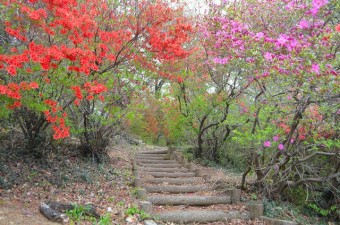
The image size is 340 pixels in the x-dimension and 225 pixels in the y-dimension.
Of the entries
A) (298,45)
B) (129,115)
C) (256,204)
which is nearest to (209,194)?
(256,204)

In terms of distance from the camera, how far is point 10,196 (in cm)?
576

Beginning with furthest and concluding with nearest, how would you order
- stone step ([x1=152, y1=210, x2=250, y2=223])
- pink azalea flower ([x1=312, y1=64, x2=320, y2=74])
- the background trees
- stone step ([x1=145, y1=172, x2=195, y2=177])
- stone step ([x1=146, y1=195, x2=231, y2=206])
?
stone step ([x1=145, y1=172, x2=195, y2=177]) → stone step ([x1=146, y1=195, x2=231, y2=206]) → stone step ([x1=152, y1=210, x2=250, y2=223]) → the background trees → pink azalea flower ([x1=312, y1=64, x2=320, y2=74])

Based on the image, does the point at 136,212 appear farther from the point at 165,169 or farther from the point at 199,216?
the point at 165,169

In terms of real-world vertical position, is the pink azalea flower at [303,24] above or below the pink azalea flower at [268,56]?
above

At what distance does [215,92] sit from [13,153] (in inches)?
261

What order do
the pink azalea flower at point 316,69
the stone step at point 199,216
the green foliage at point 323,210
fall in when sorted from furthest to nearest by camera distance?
the green foliage at point 323,210
the stone step at point 199,216
the pink azalea flower at point 316,69

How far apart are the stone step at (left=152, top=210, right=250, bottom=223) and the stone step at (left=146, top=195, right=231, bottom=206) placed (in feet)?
1.75

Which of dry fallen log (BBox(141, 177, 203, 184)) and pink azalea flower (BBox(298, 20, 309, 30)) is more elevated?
pink azalea flower (BBox(298, 20, 309, 30))

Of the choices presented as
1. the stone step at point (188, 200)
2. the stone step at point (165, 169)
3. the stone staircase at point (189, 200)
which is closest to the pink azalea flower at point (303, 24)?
the stone staircase at point (189, 200)

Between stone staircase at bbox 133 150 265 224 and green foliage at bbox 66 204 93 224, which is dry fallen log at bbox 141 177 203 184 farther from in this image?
green foliage at bbox 66 204 93 224

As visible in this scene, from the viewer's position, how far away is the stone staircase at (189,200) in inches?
250

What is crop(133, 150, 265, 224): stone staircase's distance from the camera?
6.34 m

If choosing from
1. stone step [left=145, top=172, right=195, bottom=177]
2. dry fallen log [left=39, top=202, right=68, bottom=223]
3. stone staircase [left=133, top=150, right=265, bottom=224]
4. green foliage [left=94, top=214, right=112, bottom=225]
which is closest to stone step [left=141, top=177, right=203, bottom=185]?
stone staircase [left=133, top=150, right=265, bottom=224]

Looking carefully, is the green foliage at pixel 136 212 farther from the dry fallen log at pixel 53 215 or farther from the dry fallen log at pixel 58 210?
the dry fallen log at pixel 53 215
